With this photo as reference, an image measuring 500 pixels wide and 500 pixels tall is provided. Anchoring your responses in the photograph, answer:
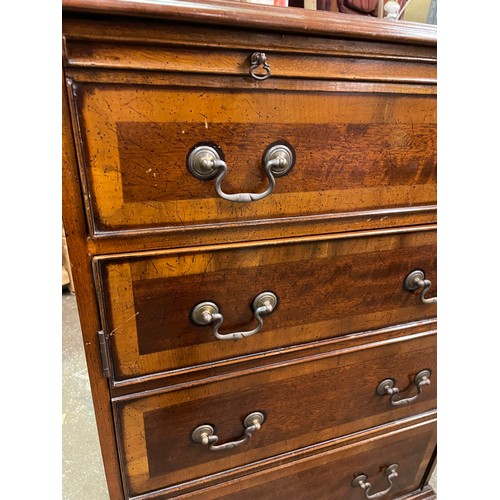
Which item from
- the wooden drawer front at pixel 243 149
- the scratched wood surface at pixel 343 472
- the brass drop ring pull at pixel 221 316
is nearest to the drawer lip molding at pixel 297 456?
the scratched wood surface at pixel 343 472

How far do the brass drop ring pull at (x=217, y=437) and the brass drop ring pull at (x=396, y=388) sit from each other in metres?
0.25

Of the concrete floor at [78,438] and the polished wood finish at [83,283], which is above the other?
the polished wood finish at [83,283]

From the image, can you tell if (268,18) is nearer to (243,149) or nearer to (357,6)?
(243,149)

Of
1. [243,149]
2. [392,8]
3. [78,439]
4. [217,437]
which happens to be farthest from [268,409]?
[78,439]

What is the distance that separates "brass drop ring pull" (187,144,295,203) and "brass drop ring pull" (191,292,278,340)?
159 millimetres

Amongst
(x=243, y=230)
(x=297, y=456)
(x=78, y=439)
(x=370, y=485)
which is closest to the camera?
(x=243, y=230)

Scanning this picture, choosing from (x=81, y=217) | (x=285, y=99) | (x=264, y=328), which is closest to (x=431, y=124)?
(x=285, y=99)

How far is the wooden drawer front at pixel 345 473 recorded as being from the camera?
683 millimetres

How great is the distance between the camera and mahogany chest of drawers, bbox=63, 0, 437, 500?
389 mm

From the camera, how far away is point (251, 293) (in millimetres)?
523

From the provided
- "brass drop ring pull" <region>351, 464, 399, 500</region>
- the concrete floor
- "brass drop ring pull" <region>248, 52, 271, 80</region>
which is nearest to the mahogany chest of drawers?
"brass drop ring pull" <region>248, 52, 271, 80</region>

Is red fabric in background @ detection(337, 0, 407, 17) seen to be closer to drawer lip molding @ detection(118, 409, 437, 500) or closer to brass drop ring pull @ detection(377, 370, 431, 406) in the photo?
brass drop ring pull @ detection(377, 370, 431, 406)

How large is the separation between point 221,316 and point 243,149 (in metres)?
0.22

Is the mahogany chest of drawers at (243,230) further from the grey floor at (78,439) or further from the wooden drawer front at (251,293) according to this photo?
the grey floor at (78,439)
